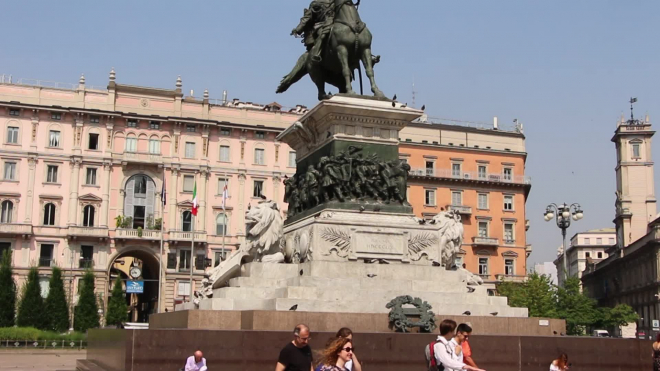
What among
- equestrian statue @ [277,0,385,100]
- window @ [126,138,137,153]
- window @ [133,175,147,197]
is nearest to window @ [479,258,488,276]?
window @ [133,175,147,197]

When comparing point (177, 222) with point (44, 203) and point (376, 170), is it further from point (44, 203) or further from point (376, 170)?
point (376, 170)

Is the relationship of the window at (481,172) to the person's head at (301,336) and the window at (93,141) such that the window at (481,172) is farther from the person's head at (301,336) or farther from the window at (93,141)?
the person's head at (301,336)

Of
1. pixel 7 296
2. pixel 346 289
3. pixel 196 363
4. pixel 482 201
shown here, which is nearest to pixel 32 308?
pixel 7 296

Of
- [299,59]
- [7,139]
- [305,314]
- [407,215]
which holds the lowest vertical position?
[305,314]

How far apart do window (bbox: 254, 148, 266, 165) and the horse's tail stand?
50385 millimetres

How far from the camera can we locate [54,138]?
64562mm

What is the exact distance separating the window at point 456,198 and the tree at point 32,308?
1356 inches

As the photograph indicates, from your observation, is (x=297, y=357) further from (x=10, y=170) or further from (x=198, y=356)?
(x=10, y=170)

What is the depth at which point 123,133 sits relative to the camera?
6606 cm

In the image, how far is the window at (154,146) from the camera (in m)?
66.7

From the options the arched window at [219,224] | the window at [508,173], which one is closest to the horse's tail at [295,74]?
the arched window at [219,224]

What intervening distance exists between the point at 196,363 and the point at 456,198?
202 ft

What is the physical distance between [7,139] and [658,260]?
5946 centimetres

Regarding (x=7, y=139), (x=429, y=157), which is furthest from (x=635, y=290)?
(x=7, y=139)
